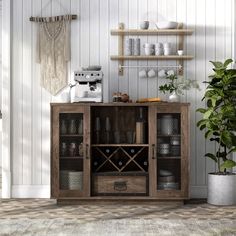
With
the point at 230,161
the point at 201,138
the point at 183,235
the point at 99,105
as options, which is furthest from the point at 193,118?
the point at 183,235

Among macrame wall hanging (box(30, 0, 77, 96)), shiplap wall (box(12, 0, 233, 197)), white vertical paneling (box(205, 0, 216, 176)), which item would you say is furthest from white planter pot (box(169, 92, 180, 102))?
macrame wall hanging (box(30, 0, 77, 96))

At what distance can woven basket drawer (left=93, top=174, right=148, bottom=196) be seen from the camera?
5742 mm

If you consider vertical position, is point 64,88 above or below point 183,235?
above

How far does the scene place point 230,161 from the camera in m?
5.68

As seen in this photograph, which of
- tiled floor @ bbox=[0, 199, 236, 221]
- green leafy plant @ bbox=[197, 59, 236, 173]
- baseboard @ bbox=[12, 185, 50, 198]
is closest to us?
tiled floor @ bbox=[0, 199, 236, 221]

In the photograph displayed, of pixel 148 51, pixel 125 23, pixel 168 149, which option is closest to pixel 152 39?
pixel 148 51

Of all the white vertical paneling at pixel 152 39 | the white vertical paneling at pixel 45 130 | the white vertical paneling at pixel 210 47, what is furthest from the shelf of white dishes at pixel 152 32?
the white vertical paneling at pixel 45 130

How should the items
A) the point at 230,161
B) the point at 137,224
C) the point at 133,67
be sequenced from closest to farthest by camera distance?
1. the point at 137,224
2. the point at 230,161
3. the point at 133,67

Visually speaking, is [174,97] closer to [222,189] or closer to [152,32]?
[152,32]

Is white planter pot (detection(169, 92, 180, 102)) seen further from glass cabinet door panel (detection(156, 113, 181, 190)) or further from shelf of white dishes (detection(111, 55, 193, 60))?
shelf of white dishes (detection(111, 55, 193, 60))

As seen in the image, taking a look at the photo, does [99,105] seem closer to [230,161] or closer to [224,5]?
[230,161]

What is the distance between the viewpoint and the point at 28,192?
6.19 metres

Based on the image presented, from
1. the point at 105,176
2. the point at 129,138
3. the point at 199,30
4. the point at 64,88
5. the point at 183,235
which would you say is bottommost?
the point at 183,235

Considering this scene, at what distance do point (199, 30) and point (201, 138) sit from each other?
1.21m
